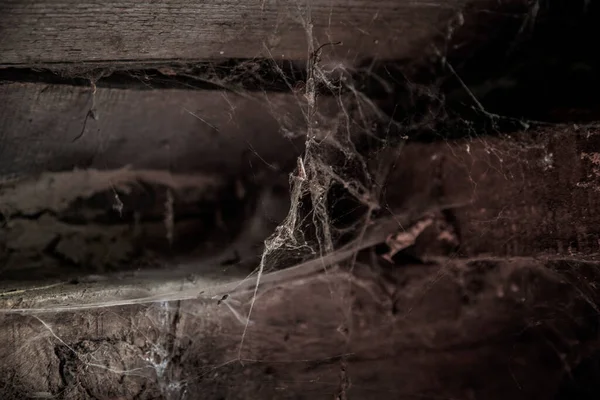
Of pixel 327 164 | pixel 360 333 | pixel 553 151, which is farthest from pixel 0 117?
pixel 553 151

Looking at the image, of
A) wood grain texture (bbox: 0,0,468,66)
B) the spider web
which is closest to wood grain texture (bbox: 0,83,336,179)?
the spider web

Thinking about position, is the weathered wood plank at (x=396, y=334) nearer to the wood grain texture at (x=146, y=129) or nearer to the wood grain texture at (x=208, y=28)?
the wood grain texture at (x=146, y=129)

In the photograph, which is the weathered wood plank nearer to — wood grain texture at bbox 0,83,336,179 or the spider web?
the spider web

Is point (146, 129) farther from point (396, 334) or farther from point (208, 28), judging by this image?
point (396, 334)

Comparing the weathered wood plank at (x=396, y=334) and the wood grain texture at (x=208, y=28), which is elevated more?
the wood grain texture at (x=208, y=28)

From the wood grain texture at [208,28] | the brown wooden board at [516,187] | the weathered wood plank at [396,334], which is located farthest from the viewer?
the weathered wood plank at [396,334]

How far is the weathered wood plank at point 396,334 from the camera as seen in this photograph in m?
1.86

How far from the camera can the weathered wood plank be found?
1864 millimetres

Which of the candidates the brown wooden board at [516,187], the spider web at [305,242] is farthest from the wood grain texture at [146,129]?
the brown wooden board at [516,187]

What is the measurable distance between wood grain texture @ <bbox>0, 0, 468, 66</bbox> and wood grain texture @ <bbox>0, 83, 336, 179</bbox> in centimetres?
13

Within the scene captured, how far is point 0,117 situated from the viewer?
1.75 meters

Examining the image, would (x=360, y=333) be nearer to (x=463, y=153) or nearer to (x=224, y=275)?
(x=224, y=275)

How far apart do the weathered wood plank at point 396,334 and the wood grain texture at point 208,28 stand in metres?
0.84

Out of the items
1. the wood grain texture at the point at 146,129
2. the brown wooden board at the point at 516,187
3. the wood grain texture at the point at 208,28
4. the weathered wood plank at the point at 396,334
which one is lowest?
the weathered wood plank at the point at 396,334
